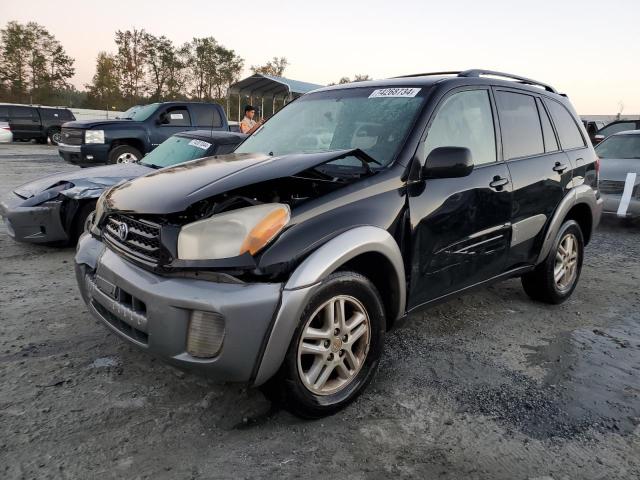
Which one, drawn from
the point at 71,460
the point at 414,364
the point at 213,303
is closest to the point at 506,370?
the point at 414,364

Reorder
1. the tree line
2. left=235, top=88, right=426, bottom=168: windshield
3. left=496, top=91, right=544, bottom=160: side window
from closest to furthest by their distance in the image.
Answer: left=235, top=88, right=426, bottom=168: windshield < left=496, top=91, right=544, bottom=160: side window < the tree line

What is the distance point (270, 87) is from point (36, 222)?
61.2 feet

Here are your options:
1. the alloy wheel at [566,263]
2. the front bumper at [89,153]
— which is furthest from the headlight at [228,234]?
the front bumper at [89,153]

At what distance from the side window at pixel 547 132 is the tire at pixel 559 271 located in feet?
2.21

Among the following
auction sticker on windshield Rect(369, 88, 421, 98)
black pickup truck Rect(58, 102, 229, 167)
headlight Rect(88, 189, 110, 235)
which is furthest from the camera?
black pickup truck Rect(58, 102, 229, 167)

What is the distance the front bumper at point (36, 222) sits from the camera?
15.8 feet

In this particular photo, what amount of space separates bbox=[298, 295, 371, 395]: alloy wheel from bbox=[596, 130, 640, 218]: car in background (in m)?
6.68

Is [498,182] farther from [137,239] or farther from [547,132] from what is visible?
[137,239]

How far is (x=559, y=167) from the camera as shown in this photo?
3.79 metres

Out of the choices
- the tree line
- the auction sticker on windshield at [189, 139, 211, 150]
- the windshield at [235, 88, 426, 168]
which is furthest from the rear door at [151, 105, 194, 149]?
the tree line

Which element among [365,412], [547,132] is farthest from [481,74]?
[365,412]

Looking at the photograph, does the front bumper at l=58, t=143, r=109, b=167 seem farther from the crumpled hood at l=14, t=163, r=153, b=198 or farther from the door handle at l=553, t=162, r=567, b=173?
the door handle at l=553, t=162, r=567, b=173

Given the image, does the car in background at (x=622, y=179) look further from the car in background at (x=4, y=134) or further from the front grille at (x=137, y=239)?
the car in background at (x=4, y=134)

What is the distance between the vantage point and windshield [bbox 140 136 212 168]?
551 centimetres
